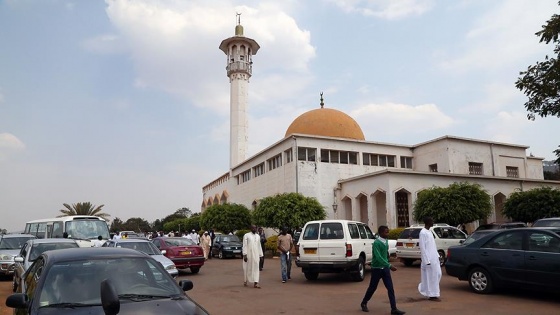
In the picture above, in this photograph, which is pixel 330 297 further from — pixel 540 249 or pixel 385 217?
pixel 385 217

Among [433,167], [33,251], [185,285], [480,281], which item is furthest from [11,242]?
[433,167]

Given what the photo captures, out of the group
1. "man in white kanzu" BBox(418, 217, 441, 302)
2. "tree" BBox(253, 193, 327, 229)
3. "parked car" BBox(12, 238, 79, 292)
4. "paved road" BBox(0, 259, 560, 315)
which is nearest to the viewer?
"paved road" BBox(0, 259, 560, 315)

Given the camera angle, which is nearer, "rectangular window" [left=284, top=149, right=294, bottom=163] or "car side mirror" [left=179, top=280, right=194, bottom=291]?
"car side mirror" [left=179, top=280, right=194, bottom=291]

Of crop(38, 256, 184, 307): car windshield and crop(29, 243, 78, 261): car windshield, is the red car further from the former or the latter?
crop(38, 256, 184, 307): car windshield

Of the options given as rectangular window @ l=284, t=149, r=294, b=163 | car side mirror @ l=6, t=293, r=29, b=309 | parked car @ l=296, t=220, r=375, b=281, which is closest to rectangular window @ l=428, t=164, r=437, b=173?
rectangular window @ l=284, t=149, r=294, b=163

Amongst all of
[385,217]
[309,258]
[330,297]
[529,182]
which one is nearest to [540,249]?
[330,297]

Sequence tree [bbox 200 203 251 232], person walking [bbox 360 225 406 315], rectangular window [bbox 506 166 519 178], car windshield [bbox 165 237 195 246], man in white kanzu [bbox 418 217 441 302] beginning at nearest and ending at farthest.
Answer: person walking [bbox 360 225 406 315] < man in white kanzu [bbox 418 217 441 302] < car windshield [bbox 165 237 195 246] < tree [bbox 200 203 251 232] < rectangular window [bbox 506 166 519 178]

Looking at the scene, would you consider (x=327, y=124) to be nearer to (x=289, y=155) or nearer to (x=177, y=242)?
(x=289, y=155)

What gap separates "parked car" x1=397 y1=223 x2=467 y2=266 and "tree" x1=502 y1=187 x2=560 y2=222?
11444 mm

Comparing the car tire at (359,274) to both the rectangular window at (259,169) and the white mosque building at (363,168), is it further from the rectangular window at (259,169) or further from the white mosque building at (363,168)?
the rectangular window at (259,169)

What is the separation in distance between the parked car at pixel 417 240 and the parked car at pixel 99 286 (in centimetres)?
1391

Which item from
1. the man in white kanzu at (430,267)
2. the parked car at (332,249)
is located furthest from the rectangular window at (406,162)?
the man in white kanzu at (430,267)

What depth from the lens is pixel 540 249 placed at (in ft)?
32.0

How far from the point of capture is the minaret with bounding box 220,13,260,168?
50.0m
